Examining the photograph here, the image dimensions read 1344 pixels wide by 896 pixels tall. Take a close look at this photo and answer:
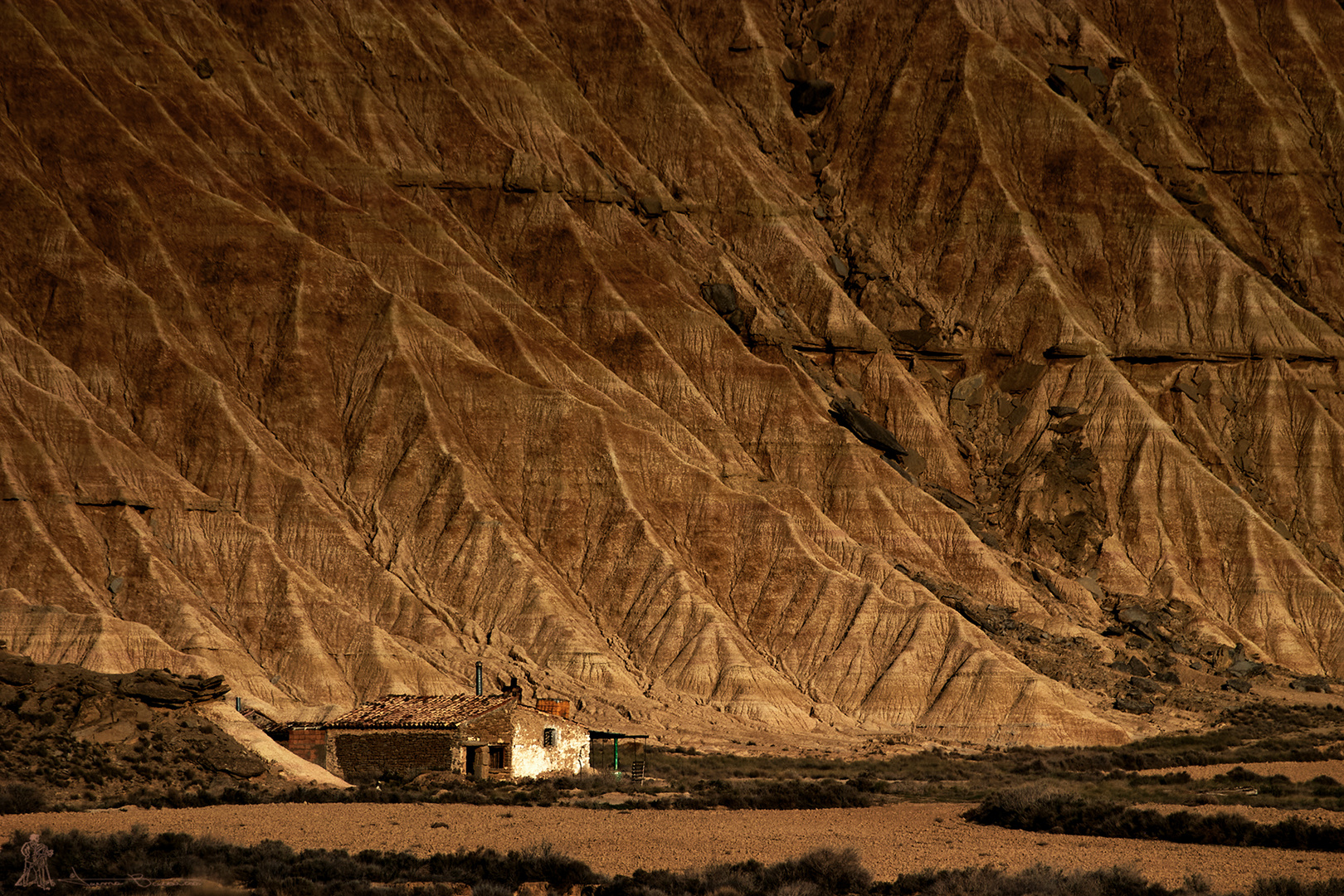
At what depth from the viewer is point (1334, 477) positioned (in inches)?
3056

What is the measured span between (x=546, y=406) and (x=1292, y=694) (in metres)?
31.6

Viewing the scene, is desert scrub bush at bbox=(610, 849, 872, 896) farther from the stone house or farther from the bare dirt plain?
the stone house

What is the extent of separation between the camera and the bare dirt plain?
25688 mm

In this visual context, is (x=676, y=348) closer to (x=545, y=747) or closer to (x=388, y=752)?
(x=545, y=747)

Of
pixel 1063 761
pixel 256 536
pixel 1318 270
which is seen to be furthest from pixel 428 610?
pixel 1318 270

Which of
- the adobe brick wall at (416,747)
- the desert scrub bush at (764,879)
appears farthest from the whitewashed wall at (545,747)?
the desert scrub bush at (764,879)

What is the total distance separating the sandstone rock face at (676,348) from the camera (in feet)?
199

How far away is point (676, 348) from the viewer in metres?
76.7

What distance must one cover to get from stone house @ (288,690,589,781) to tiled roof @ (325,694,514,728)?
28 millimetres

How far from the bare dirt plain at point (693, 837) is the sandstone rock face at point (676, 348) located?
78.4 ft

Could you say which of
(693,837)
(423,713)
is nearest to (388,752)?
(423,713)

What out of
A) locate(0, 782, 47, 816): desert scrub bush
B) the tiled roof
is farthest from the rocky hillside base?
the tiled roof

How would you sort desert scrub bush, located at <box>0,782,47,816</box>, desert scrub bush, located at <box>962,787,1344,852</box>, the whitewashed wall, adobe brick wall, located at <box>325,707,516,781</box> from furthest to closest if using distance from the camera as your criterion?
the whitewashed wall
adobe brick wall, located at <box>325,707,516,781</box>
desert scrub bush, located at <box>0,782,47,816</box>
desert scrub bush, located at <box>962,787,1344,852</box>

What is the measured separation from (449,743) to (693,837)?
1165cm
